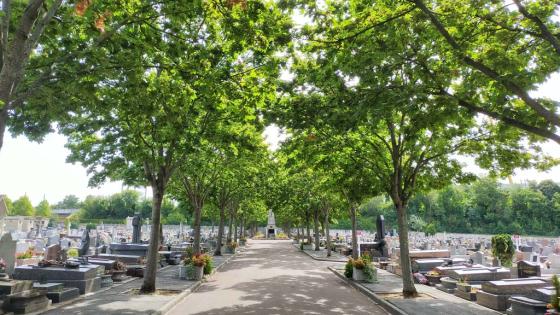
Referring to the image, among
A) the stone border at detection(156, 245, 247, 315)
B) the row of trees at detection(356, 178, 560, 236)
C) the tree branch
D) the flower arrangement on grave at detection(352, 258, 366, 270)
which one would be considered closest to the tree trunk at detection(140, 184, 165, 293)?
the stone border at detection(156, 245, 247, 315)

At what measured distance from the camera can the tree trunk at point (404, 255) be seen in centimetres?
1356

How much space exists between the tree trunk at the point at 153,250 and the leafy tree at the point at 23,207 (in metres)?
141

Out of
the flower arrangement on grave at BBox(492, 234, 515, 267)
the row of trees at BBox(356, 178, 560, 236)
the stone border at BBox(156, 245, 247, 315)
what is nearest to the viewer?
the stone border at BBox(156, 245, 247, 315)

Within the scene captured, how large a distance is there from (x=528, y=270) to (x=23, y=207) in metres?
150

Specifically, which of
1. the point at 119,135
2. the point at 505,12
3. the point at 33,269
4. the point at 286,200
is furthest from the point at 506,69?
the point at 286,200

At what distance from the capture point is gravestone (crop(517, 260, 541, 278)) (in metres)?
16.2

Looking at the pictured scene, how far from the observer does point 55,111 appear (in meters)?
9.68

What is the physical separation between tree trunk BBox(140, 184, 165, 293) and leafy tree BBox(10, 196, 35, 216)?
140726 millimetres

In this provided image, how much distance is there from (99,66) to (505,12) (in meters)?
8.16

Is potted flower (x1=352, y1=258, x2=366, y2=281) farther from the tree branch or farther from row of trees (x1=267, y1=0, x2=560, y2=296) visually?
the tree branch

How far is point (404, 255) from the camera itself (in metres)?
14.1

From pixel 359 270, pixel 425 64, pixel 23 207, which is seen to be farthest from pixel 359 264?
pixel 23 207

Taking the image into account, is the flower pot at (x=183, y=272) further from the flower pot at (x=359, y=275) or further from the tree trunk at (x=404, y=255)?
the tree trunk at (x=404, y=255)

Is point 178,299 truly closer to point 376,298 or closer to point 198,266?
point 198,266
